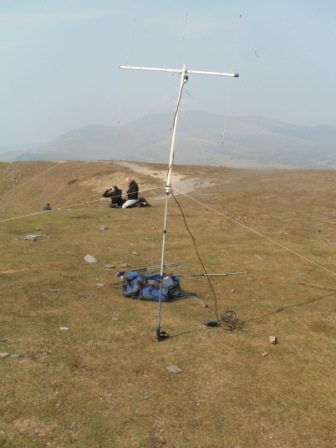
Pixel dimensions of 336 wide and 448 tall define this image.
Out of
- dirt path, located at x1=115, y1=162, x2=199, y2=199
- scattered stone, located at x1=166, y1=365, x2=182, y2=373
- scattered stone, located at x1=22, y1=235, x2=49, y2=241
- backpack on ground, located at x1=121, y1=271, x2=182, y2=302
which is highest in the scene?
dirt path, located at x1=115, y1=162, x2=199, y2=199

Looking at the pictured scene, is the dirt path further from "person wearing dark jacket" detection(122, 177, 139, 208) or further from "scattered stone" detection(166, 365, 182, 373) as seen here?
"scattered stone" detection(166, 365, 182, 373)

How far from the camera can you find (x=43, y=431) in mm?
8477

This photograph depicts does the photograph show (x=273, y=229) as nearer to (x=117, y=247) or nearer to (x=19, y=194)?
(x=117, y=247)

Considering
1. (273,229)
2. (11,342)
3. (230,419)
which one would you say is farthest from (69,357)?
(273,229)

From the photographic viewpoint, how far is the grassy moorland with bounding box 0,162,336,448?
9.03 metres

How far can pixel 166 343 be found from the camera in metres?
12.5

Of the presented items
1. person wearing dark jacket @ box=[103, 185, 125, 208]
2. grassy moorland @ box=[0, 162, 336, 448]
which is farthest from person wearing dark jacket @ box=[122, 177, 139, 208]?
grassy moorland @ box=[0, 162, 336, 448]

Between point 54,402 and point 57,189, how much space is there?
53060 millimetres

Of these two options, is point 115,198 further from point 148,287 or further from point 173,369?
point 173,369

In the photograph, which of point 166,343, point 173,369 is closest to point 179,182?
point 166,343

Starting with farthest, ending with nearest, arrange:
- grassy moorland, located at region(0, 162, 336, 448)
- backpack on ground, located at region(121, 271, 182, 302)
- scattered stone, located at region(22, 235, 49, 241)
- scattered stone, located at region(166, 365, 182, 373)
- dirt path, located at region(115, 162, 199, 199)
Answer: dirt path, located at region(115, 162, 199, 199)
scattered stone, located at region(22, 235, 49, 241)
backpack on ground, located at region(121, 271, 182, 302)
scattered stone, located at region(166, 365, 182, 373)
grassy moorland, located at region(0, 162, 336, 448)

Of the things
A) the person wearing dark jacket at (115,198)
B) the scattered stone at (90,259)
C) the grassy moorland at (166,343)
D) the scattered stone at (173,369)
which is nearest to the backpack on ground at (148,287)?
the grassy moorland at (166,343)

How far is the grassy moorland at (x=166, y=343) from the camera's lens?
9.03m

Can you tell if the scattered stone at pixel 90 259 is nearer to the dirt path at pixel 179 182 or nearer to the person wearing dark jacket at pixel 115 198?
the person wearing dark jacket at pixel 115 198
